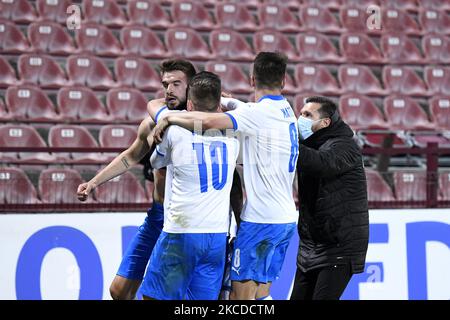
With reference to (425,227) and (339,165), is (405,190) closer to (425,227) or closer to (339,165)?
(425,227)

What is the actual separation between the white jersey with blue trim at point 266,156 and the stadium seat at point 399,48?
8.33 meters

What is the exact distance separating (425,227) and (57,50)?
6.05m

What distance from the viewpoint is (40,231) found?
22.7ft

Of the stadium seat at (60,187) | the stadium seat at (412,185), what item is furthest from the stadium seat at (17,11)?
the stadium seat at (412,185)

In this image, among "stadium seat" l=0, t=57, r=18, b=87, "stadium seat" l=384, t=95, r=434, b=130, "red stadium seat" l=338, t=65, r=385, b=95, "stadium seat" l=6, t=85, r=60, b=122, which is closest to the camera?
"stadium seat" l=6, t=85, r=60, b=122

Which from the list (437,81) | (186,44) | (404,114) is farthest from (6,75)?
(437,81)

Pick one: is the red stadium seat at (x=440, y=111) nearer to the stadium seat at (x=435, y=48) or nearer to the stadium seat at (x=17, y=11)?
the stadium seat at (x=435, y=48)

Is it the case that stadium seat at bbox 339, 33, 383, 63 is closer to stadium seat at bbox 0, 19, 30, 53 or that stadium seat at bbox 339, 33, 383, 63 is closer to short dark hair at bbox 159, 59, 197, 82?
stadium seat at bbox 0, 19, 30, 53

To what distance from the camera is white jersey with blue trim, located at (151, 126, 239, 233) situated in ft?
15.2

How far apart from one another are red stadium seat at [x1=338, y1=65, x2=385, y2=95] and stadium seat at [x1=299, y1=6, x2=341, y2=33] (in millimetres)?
1114

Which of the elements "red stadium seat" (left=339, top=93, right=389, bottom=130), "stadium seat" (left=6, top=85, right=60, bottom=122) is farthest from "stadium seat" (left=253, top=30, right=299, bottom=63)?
"stadium seat" (left=6, top=85, right=60, bottom=122)

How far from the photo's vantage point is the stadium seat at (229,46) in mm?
11961

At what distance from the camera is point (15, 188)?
6984 mm
